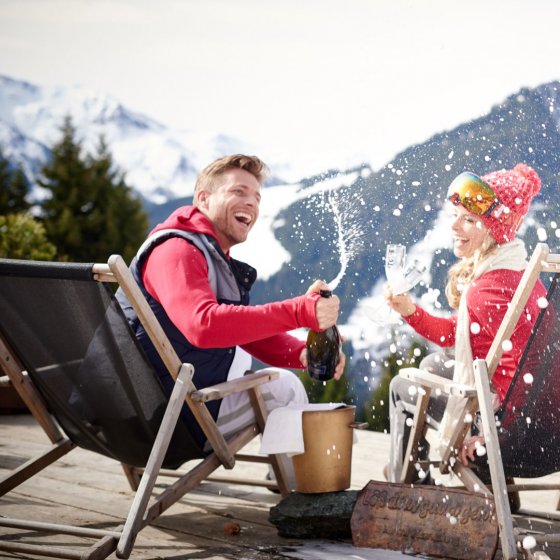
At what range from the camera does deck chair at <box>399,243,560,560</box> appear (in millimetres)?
2357

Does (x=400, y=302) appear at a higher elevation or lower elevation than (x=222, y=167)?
lower

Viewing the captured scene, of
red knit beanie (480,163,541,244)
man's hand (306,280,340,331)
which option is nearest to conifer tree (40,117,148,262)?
red knit beanie (480,163,541,244)

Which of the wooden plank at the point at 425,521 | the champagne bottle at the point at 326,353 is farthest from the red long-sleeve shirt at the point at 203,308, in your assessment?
the wooden plank at the point at 425,521

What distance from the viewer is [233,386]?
2668 mm

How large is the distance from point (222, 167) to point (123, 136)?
2853 cm

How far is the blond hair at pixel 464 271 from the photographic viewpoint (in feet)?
10.2

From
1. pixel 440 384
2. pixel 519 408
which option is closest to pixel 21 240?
pixel 440 384

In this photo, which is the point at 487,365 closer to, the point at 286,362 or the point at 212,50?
the point at 286,362

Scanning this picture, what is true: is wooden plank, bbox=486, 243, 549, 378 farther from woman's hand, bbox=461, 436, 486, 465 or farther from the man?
the man

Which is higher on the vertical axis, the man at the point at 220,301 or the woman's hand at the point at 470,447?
the man at the point at 220,301

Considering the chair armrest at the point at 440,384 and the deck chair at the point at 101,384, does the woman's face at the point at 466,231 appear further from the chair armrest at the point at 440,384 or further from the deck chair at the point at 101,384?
the deck chair at the point at 101,384

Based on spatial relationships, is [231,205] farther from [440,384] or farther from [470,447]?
[470,447]

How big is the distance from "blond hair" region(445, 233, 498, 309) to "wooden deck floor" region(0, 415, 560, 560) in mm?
856

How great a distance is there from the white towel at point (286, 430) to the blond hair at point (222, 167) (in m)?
0.84
